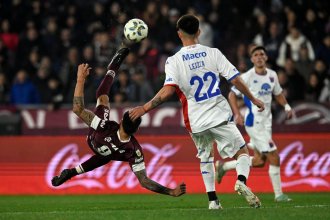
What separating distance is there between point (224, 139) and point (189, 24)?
1516mm

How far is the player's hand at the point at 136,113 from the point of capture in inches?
405

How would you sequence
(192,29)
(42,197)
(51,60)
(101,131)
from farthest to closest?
1. (51,60)
2. (42,197)
3. (101,131)
4. (192,29)

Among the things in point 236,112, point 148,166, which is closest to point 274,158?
point 236,112

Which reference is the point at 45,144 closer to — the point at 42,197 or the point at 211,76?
the point at 42,197

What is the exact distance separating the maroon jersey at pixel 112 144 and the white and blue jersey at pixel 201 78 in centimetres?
A: 108

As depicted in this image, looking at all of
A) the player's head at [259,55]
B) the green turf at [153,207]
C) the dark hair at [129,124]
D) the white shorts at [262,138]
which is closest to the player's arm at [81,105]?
the dark hair at [129,124]

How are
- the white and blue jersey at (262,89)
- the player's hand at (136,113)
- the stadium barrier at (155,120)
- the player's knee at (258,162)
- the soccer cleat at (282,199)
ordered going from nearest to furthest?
the player's hand at (136,113)
the soccer cleat at (282,199)
the white and blue jersey at (262,89)
the player's knee at (258,162)
the stadium barrier at (155,120)

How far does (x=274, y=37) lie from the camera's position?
19.9 m

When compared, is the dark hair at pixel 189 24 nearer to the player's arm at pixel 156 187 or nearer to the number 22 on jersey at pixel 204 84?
the number 22 on jersey at pixel 204 84

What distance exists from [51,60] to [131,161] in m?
10.2

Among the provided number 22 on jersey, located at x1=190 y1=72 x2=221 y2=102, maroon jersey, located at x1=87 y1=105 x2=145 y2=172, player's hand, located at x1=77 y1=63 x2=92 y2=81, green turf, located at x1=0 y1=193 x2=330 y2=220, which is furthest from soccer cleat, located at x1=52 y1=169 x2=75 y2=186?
number 22 on jersey, located at x1=190 y1=72 x2=221 y2=102

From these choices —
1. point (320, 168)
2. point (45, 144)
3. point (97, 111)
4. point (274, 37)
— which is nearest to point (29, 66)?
point (45, 144)

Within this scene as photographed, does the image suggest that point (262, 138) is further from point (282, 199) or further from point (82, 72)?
point (82, 72)

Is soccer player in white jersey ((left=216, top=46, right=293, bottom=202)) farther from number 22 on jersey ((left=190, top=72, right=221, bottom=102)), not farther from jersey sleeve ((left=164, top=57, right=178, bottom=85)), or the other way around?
jersey sleeve ((left=164, top=57, right=178, bottom=85))
